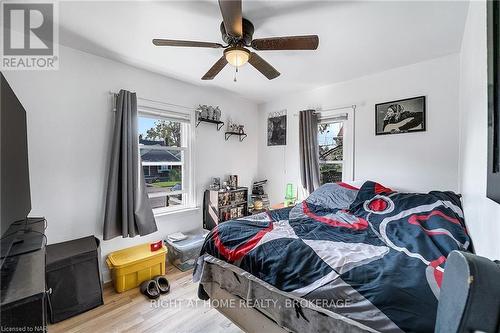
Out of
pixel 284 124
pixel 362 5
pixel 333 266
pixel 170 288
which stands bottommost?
pixel 170 288

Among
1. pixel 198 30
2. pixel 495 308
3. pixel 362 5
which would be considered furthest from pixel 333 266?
pixel 198 30

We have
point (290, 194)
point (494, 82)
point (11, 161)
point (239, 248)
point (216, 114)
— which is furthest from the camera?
point (290, 194)

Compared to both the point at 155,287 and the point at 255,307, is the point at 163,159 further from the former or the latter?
the point at 255,307

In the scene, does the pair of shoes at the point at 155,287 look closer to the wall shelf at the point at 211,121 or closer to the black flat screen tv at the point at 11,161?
the black flat screen tv at the point at 11,161

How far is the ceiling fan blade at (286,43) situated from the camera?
4.99 ft

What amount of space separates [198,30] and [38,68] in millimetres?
1539

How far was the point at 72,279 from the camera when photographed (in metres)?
1.89

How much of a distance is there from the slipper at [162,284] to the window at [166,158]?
80 cm

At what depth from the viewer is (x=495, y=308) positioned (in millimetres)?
396

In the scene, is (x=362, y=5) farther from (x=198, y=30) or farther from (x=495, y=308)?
(x=495, y=308)

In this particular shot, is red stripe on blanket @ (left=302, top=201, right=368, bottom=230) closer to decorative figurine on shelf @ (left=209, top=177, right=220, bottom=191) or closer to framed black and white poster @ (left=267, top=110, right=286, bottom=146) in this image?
decorative figurine on shelf @ (left=209, top=177, right=220, bottom=191)

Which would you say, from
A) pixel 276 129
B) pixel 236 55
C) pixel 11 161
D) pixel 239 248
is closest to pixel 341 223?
pixel 239 248

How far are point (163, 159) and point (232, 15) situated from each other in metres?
2.14

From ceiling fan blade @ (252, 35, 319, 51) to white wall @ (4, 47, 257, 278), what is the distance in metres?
1.72
